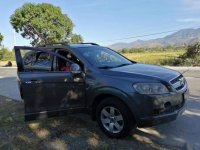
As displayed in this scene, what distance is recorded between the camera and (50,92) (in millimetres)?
6039

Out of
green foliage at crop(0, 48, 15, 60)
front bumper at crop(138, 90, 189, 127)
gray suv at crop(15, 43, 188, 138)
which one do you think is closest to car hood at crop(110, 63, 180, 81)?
gray suv at crop(15, 43, 188, 138)

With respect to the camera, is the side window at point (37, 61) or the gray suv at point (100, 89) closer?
the gray suv at point (100, 89)

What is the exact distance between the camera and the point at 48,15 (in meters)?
43.3

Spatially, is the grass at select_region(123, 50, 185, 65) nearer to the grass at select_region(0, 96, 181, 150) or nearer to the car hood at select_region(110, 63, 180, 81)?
the grass at select_region(0, 96, 181, 150)

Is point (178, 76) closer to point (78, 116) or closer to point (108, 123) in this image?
point (108, 123)

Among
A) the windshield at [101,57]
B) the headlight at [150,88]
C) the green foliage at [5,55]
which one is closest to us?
the headlight at [150,88]

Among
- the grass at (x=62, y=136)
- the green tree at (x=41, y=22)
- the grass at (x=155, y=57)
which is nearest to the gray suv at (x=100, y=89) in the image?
the grass at (x=62, y=136)

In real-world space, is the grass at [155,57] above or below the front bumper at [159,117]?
below

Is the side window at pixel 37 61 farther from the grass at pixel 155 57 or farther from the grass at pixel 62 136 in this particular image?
the grass at pixel 155 57

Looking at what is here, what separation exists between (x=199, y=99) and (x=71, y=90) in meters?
4.12

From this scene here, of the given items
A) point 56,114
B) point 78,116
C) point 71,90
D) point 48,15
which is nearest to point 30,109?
point 56,114

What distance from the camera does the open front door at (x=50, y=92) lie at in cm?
586

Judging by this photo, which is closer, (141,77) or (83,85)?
(141,77)

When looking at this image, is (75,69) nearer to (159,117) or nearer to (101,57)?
(101,57)
